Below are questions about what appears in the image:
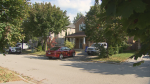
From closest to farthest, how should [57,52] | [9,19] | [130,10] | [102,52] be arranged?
[130,10], [9,19], [102,52], [57,52]

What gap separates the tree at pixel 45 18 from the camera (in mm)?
18194

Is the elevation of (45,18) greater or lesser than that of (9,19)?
greater

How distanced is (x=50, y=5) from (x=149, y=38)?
751 inches

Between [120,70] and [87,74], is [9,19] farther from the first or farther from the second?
[120,70]

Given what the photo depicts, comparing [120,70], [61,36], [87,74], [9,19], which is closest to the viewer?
[9,19]

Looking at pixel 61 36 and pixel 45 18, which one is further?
pixel 61 36

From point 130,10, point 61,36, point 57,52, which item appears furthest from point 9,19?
point 61,36

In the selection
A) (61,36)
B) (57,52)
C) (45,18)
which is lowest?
(57,52)

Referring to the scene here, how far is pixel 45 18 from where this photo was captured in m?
18.1

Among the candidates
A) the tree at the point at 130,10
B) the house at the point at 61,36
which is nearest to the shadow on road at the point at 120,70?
the tree at the point at 130,10

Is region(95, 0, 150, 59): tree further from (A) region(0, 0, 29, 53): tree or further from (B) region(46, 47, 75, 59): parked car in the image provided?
(B) region(46, 47, 75, 59): parked car

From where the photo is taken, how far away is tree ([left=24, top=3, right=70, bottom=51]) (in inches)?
716

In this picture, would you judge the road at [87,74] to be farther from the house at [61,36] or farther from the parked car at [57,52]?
the house at [61,36]

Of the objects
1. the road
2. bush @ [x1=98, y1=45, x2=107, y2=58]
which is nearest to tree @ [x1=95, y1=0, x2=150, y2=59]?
the road
